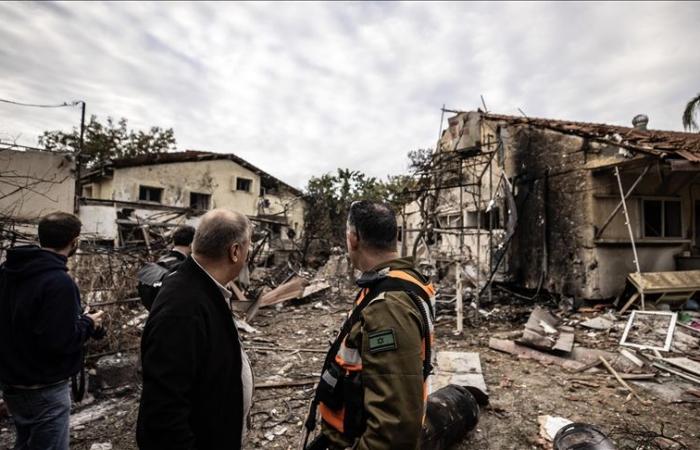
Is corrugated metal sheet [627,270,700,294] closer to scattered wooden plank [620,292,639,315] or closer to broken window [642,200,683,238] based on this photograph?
scattered wooden plank [620,292,639,315]

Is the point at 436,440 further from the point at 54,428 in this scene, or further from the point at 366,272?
the point at 54,428

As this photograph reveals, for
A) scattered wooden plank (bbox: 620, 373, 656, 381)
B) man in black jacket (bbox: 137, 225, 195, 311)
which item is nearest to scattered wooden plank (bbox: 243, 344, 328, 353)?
man in black jacket (bbox: 137, 225, 195, 311)

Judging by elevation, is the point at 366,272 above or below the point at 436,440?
above

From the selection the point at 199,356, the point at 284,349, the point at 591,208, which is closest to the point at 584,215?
the point at 591,208

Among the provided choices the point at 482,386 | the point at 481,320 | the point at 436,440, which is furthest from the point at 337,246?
the point at 436,440

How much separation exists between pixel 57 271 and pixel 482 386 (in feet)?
15.0

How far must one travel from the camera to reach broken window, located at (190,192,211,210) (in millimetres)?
20594

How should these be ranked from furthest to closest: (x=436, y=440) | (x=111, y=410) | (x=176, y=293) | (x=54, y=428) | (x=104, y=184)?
(x=104, y=184)
(x=111, y=410)
(x=436, y=440)
(x=54, y=428)
(x=176, y=293)

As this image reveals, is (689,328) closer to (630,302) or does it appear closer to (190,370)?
(630,302)

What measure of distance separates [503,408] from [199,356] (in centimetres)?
415

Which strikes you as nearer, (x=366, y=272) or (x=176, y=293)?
(x=176, y=293)

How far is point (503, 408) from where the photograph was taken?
14.1 ft

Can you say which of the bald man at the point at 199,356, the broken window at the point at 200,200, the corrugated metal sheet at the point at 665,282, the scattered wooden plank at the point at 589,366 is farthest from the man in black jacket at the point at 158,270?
the broken window at the point at 200,200

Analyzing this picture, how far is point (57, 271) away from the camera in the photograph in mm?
2229
